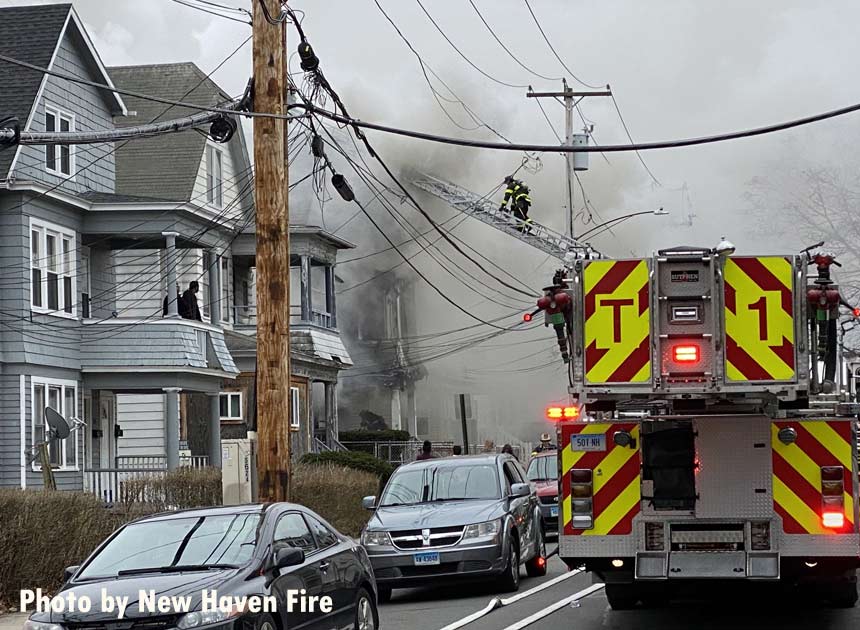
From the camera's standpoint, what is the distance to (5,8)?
2966 cm

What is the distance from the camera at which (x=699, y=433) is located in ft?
36.4

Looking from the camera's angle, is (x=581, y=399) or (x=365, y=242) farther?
(x=365, y=242)

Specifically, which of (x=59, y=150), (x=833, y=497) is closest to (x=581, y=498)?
(x=833, y=497)

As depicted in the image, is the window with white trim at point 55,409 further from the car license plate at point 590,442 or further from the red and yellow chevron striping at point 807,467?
the red and yellow chevron striping at point 807,467

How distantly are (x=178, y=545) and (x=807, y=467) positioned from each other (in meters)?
5.02

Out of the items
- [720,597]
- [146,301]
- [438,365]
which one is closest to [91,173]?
[146,301]

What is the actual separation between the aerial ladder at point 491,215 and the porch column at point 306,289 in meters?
8.24

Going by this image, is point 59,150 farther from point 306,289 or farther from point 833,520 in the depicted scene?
point 833,520

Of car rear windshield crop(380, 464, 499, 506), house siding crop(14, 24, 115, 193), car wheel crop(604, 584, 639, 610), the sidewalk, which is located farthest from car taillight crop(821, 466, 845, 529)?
house siding crop(14, 24, 115, 193)

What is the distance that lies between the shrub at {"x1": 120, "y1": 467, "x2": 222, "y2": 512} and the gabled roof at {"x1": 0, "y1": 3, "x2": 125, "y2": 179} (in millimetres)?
9680

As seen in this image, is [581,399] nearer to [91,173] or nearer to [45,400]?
[45,400]

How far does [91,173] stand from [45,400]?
215 inches

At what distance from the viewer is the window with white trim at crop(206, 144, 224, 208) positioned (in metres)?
34.6

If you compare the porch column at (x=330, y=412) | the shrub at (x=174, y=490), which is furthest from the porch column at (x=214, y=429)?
the shrub at (x=174, y=490)
